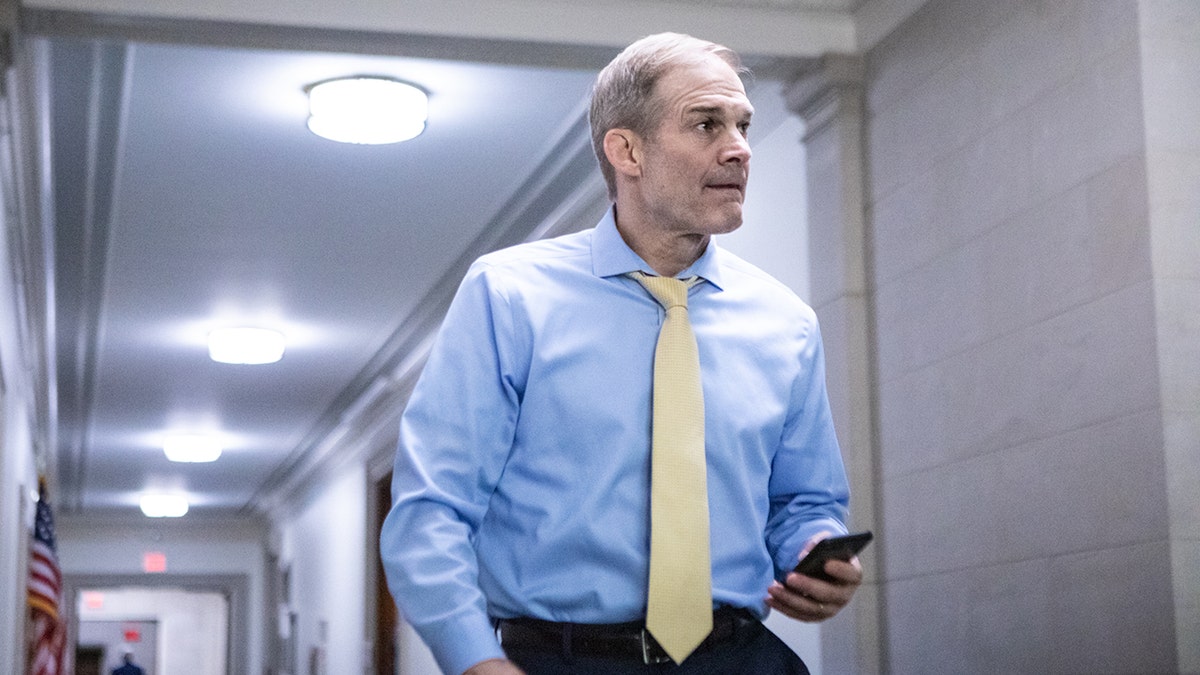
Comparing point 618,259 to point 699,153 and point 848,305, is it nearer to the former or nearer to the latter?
point 699,153

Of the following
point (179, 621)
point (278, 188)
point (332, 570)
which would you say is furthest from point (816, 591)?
point (179, 621)

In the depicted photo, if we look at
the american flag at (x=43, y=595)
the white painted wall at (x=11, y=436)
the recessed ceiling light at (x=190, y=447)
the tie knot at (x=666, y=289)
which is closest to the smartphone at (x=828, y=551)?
the tie knot at (x=666, y=289)

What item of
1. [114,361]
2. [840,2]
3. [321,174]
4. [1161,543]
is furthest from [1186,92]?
[114,361]

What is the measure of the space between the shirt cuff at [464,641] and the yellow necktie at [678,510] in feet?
0.61

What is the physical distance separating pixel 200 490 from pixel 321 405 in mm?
4682

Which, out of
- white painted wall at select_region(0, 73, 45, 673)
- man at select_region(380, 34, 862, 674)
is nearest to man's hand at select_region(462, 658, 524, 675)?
man at select_region(380, 34, 862, 674)

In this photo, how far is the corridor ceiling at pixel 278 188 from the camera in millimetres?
4051

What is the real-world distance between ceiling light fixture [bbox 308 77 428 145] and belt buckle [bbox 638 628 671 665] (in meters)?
3.29

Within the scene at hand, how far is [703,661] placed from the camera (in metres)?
1.64

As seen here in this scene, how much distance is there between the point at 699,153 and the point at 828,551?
484 millimetres

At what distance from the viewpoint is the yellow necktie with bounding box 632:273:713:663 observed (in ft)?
5.24

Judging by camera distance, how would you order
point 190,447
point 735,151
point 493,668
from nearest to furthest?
point 493,668 → point 735,151 → point 190,447

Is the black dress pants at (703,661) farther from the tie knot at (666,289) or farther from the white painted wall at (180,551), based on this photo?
the white painted wall at (180,551)

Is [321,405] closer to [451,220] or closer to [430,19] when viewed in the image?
[451,220]
